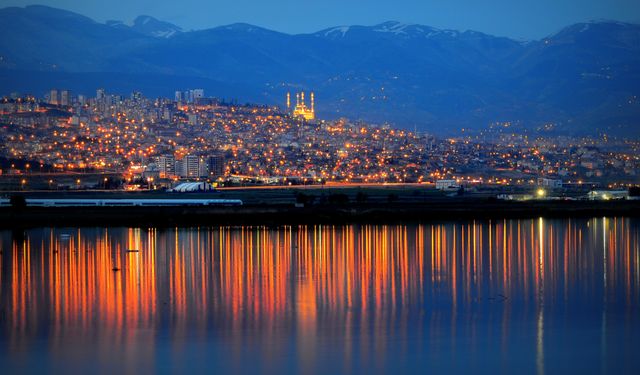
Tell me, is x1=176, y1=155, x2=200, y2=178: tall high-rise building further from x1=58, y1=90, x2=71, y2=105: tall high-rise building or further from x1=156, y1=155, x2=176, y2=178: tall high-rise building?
x1=58, y1=90, x2=71, y2=105: tall high-rise building

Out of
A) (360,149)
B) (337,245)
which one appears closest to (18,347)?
(337,245)

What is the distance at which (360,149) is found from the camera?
117 meters

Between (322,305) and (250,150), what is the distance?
Result: 307 feet

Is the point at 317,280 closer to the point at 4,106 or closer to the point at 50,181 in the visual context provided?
the point at 50,181

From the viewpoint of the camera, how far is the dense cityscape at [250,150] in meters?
91.9

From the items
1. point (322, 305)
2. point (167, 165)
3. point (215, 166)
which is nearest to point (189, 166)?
point (167, 165)

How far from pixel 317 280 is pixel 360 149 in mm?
91700

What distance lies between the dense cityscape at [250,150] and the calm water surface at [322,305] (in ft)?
151

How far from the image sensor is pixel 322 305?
21.8 meters

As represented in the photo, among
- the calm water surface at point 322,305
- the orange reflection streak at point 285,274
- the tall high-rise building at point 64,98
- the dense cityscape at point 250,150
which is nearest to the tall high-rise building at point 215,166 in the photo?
the dense cityscape at point 250,150

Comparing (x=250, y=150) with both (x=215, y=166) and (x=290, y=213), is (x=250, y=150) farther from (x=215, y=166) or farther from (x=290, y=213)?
(x=290, y=213)

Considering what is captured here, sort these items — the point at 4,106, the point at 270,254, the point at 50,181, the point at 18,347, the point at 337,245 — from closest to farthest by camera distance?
the point at 18,347 → the point at 270,254 → the point at 337,245 → the point at 50,181 → the point at 4,106

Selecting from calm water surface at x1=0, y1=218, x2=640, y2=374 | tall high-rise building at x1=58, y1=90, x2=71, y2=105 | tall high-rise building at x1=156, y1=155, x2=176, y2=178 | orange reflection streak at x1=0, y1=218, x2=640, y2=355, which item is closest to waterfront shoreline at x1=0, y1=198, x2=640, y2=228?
orange reflection streak at x1=0, y1=218, x2=640, y2=355

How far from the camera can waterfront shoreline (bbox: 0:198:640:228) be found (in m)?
43.0
